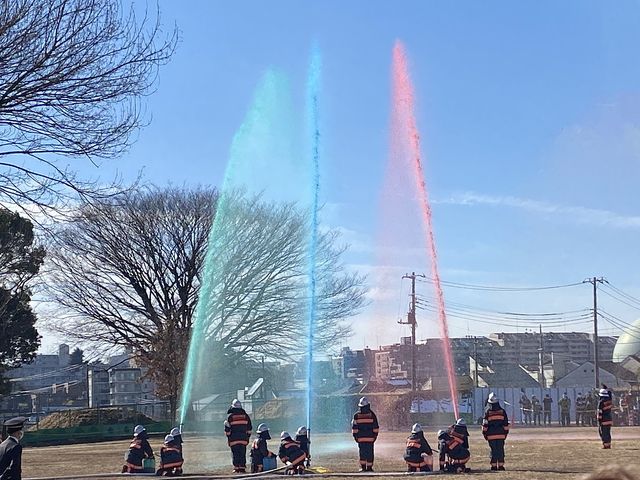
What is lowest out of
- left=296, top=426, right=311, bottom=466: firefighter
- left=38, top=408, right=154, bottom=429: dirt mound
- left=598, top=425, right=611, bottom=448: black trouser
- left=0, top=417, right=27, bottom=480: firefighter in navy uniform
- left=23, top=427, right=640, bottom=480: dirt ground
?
left=38, top=408, right=154, bottom=429: dirt mound

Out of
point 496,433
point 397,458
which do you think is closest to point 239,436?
point 397,458

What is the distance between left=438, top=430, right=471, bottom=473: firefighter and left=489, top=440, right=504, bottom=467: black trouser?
0.63 metres

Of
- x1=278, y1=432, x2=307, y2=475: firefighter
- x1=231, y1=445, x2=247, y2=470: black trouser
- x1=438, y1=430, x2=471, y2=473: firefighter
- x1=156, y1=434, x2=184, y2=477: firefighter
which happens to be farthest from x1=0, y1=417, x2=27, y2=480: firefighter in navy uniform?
x1=438, y1=430, x2=471, y2=473: firefighter

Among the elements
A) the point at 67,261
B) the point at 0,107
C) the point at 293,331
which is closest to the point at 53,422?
the point at 67,261

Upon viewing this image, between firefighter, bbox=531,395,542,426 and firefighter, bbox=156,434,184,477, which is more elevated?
firefighter, bbox=156,434,184,477

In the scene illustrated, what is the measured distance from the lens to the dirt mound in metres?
49.2

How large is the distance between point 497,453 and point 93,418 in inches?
1412

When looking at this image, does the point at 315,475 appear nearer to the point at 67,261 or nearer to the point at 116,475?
the point at 116,475

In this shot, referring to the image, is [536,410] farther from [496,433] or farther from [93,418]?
[496,433]

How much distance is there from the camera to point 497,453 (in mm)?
19172

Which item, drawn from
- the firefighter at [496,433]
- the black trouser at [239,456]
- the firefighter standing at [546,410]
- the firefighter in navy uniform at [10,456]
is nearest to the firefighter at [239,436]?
the black trouser at [239,456]

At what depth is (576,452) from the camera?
2325 cm

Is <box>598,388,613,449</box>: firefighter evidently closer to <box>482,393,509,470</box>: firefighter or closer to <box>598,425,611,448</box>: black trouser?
<box>598,425,611,448</box>: black trouser

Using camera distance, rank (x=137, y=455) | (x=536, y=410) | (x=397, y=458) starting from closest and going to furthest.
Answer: (x=137, y=455) < (x=397, y=458) < (x=536, y=410)
